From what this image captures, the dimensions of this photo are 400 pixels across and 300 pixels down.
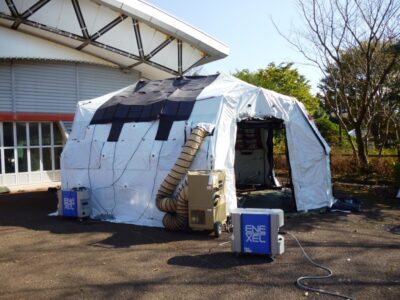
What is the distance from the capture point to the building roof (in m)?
15.1

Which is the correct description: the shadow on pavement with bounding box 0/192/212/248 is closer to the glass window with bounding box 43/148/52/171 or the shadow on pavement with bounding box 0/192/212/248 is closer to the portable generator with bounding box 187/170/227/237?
the portable generator with bounding box 187/170/227/237

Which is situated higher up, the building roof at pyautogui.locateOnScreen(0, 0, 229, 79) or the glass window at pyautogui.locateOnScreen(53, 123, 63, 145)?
the building roof at pyautogui.locateOnScreen(0, 0, 229, 79)

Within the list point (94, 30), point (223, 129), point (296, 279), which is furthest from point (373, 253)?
point (94, 30)

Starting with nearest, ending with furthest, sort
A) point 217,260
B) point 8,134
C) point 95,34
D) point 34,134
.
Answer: point 217,260, point 8,134, point 95,34, point 34,134

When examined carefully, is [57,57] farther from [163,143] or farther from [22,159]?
[163,143]

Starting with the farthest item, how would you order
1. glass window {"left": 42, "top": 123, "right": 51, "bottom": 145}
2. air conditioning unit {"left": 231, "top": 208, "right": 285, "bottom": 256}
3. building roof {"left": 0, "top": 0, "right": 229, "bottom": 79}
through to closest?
glass window {"left": 42, "top": 123, "right": 51, "bottom": 145} < building roof {"left": 0, "top": 0, "right": 229, "bottom": 79} < air conditioning unit {"left": 231, "top": 208, "right": 285, "bottom": 256}

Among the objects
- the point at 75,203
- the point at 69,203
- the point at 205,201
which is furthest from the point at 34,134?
the point at 205,201

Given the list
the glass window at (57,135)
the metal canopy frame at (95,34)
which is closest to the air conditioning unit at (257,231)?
the metal canopy frame at (95,34)

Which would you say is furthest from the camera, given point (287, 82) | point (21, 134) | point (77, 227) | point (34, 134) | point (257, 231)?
point (287, 82)

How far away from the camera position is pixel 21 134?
53.2 feet

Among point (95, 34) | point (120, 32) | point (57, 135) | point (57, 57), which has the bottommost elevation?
point (57, 135)

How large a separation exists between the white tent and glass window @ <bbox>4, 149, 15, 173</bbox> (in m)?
6.30

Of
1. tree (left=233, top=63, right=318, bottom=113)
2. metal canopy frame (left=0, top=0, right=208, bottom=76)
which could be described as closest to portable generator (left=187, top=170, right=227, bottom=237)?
metal canopy frame (left=0, top=0, right=208, bottom=76)

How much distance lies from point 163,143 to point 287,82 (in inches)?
994
